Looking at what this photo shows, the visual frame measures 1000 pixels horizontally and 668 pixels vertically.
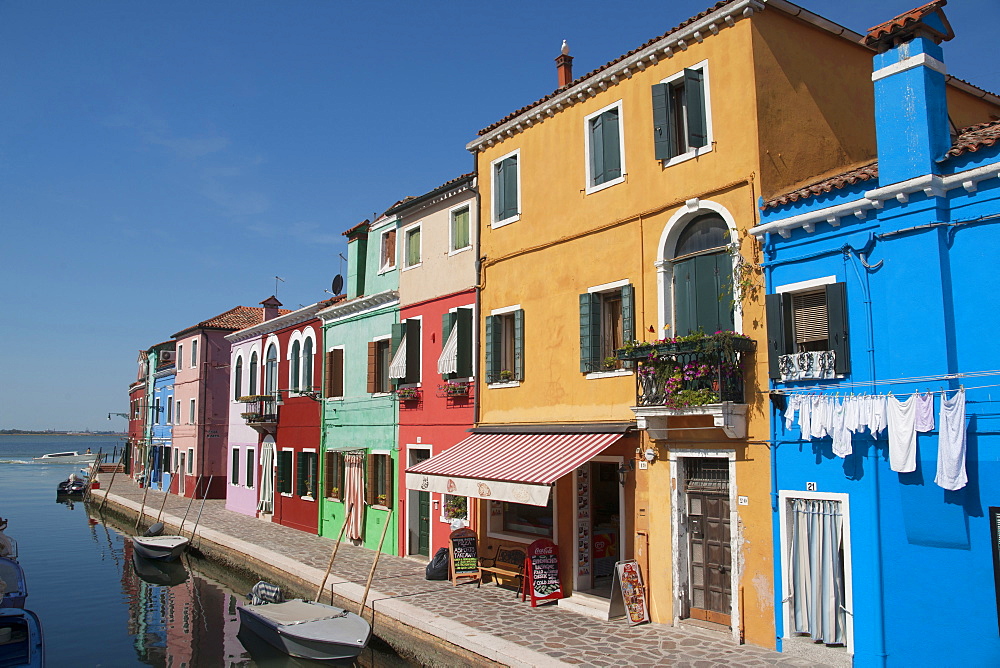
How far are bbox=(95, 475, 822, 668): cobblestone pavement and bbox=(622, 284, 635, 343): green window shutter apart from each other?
4.74 metres

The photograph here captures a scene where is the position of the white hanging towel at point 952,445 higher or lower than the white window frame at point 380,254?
lower

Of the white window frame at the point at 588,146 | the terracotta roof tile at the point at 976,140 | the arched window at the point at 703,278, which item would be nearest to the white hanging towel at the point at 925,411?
the terracotta roof tile at the point at 976,140

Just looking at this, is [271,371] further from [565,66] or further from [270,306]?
[565,66]

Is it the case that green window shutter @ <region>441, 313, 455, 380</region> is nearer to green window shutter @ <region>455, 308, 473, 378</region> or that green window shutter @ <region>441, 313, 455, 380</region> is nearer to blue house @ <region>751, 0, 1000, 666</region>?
green window shutter @ <region>455, 308, 473, 378</region>

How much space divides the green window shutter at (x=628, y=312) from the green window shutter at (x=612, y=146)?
2203 mm

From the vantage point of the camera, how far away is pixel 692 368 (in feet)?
37.6

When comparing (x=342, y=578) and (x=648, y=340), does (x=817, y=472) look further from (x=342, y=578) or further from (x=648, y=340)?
(x=342, y=578)

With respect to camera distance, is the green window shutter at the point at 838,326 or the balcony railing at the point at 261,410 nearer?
the green window shutter at the point at 838,326

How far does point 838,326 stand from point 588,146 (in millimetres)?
6352

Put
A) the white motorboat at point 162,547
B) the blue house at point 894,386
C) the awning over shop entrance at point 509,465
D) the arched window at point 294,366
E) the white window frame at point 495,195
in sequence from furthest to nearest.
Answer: the arched window at point 294,366
the white motorboat at point 162,547
the white window frame at point 495,195
the awning over shop entrance at point 509,465
the blue house at point 894,386

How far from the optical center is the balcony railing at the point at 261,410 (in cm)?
2806

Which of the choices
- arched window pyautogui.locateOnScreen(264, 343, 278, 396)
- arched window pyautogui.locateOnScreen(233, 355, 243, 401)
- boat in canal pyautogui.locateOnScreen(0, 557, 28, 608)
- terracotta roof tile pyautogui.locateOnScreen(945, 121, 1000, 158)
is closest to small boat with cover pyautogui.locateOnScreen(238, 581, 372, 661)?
boat in canal pyautogui.locateOnScreen(0, 557, 28, 608)

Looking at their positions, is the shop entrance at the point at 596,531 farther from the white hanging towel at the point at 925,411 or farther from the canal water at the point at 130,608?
the white hanging towel at the point at 925,411

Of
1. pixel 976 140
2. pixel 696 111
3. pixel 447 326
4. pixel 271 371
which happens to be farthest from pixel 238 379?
pixel 976 140
